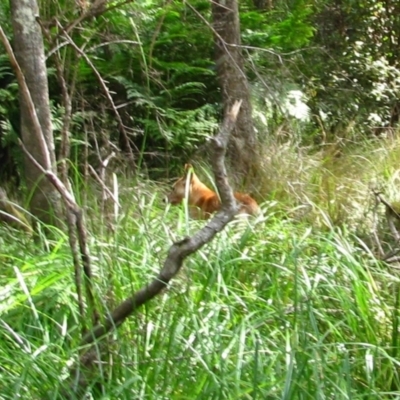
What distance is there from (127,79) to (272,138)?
4.48 ft

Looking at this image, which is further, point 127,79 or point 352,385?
point 127,79

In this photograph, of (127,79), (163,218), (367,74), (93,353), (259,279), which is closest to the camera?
(93,353)

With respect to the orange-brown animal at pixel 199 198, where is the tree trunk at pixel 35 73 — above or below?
above

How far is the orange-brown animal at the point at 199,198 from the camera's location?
5.65 metres

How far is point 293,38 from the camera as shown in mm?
8398

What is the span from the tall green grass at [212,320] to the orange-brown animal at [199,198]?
3.62 feet

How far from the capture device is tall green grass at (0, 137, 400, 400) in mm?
2885

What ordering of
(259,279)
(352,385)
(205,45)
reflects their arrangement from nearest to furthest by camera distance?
(352,385) < (259,279) < (205,45)

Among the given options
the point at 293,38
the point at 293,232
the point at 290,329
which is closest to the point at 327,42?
the point at 293,38

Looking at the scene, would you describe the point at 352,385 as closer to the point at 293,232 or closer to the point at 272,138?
the point at 293,232

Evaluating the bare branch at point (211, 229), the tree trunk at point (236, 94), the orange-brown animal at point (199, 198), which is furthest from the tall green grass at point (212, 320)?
the tree trunk at point (236, 94)

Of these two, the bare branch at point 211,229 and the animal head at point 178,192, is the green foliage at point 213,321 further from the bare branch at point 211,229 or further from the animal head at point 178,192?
the animal head at point 178,192

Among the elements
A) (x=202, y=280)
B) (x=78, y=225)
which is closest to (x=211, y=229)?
(x=78, y=225)

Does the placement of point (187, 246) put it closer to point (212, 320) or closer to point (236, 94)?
point (212, 320)
